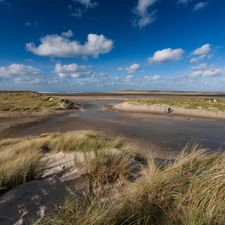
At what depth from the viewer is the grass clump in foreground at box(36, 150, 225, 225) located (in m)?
3.01

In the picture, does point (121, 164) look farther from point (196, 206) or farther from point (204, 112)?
point (204, 112)

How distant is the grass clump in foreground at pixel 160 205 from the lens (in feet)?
9.87

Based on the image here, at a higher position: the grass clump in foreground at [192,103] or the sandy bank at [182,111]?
the grass clump in foreground at [192,103]

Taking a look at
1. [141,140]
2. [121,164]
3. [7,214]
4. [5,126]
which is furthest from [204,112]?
[7,214]

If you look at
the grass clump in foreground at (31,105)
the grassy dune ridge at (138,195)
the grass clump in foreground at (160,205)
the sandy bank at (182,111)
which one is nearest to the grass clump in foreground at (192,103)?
the sandy bank at (182,111)

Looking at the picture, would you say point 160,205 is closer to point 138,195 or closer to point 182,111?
point 138,195

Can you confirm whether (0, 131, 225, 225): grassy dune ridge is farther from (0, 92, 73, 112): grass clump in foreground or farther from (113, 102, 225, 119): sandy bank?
(0, 92, 73, 112): grass clump in foreground

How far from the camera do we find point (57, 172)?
5.38 m

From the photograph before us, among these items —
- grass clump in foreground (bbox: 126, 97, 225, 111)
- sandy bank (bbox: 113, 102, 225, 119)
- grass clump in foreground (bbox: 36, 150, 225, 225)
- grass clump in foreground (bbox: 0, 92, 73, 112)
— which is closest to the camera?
grass clump in foreground (bbox: 36, 150, 225, 225)

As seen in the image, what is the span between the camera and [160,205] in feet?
11.6

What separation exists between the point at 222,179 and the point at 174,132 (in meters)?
13.3

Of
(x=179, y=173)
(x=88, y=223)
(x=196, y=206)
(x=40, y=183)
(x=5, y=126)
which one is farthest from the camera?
(x=5, y=126)

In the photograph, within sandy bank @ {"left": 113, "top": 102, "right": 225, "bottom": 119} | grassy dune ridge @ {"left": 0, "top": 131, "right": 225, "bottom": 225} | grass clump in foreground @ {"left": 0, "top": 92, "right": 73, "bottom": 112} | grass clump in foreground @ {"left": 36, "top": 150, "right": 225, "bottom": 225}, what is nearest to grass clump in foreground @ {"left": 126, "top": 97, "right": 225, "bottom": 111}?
sandy bank @ {"left": 113, "top": 102, "right": 225, "bottom": 119}

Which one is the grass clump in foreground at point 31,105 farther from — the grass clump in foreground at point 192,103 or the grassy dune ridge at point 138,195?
the grassy dune ridge at point 138,195
